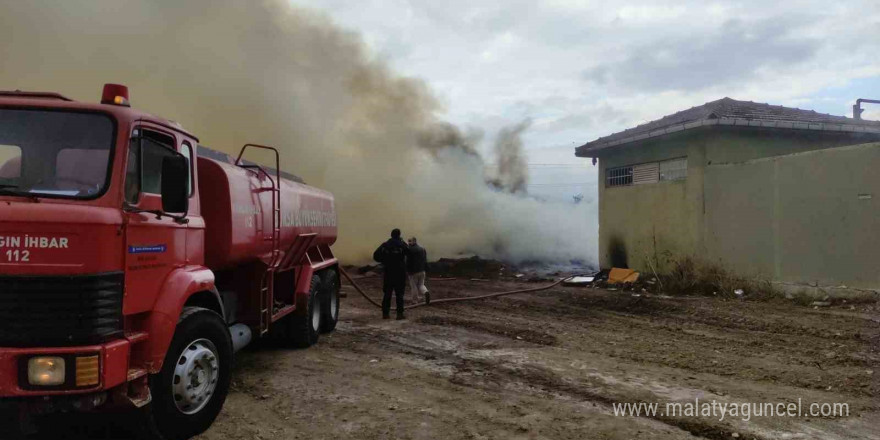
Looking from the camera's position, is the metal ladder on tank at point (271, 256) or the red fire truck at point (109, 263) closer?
the red fire truck at point (109, 263)

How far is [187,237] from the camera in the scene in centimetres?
452

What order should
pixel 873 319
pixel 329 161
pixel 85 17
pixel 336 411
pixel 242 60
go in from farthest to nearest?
pixel 329 161, pixel 242 60, pixel 85 17, pixel 873 319, pixel 336 411

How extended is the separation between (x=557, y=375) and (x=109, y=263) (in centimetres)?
443

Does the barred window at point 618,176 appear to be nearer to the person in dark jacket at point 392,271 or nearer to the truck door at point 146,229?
the person in dark jacket at point 392,271

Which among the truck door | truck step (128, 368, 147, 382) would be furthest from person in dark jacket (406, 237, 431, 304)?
truck step (128, 368, 147, 382)

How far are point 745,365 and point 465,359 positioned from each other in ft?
10.6

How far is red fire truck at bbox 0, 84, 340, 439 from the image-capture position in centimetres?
329

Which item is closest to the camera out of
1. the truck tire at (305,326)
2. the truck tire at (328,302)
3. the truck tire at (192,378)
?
the truck tire at (192,378)

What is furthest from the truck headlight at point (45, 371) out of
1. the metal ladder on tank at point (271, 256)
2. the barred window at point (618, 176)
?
the barred window at point (618, 176)

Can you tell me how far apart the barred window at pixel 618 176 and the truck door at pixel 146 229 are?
13911 millimetres

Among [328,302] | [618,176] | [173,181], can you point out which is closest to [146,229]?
[173,181]

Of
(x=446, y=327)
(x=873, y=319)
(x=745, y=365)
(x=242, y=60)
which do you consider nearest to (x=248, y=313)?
(x=446, y=327)

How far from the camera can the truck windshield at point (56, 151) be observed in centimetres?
357

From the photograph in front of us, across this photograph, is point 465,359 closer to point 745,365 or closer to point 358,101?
point 745,365
